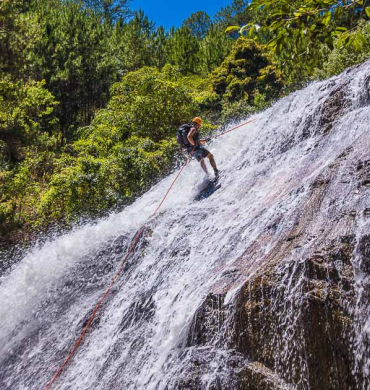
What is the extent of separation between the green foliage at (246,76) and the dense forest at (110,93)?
0.21ft

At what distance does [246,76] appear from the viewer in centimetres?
2539

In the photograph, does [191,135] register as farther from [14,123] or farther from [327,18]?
[14,123]

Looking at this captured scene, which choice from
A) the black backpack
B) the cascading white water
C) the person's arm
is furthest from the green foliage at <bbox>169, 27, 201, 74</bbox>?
the person's arm

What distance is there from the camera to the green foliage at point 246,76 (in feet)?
81.1

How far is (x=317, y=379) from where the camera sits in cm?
348

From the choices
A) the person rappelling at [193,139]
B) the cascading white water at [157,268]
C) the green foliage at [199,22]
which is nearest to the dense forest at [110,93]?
the cascading white water at [157,268]

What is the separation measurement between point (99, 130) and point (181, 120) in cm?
354

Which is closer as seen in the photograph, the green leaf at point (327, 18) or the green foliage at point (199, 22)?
the green leaf at point (327, 18)

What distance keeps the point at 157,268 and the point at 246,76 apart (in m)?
21.2

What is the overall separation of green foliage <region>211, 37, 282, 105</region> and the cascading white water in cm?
1490

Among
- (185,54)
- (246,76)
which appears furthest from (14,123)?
(185,54)

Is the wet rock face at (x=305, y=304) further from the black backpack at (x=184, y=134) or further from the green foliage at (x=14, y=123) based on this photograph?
the green foliage at (x=14, y=123)

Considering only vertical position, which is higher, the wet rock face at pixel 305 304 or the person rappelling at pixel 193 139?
the person rappelling at pixel 193 139

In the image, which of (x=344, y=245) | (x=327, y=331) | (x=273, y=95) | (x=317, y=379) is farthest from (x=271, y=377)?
(x=273, y=95)
